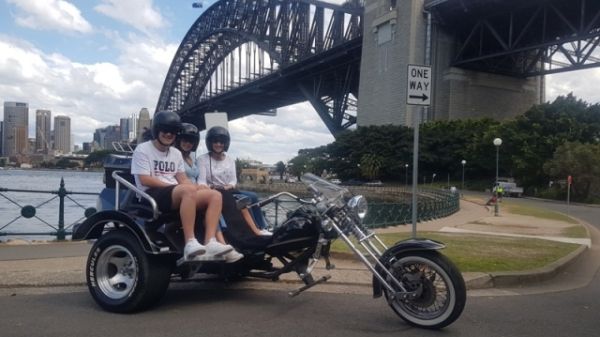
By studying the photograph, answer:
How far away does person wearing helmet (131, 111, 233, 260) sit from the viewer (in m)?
5.42

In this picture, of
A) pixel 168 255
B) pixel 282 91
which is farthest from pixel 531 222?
pixel 282 91

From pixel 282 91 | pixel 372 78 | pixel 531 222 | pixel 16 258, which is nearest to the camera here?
pixel 16 258

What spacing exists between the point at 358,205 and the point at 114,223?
2.52 m

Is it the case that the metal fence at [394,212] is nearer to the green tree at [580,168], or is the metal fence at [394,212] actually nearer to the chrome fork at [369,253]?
the chrome fork at [369,253]

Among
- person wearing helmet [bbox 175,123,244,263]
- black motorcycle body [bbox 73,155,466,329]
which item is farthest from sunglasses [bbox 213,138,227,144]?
black motorcycle body [bbox 73,155,466,329]

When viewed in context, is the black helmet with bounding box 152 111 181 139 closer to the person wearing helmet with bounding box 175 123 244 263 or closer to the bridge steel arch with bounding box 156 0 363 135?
the person wearing helmet with bounding box 175 123 244 263

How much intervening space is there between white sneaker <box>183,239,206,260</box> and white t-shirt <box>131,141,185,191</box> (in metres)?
0.87

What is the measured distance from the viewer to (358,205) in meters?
5.36

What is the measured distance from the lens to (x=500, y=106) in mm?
74750

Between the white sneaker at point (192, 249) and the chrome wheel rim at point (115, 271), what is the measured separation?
0.68 metres

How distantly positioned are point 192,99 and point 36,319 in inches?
4227

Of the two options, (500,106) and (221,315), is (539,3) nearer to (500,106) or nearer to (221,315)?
(500,106)

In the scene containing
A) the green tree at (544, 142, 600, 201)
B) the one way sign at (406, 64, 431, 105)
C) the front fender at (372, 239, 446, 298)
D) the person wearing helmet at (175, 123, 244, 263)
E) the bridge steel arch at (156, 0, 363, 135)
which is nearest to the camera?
the front fender at (372, 239, 446, 298)

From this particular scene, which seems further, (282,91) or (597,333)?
(282,91)
